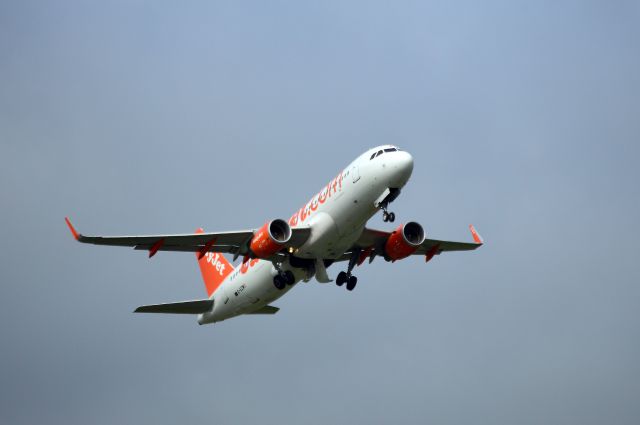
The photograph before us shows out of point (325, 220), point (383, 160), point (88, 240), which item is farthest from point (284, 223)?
point (88, 240)

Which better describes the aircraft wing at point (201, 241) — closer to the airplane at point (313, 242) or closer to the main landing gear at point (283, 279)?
the airplane at point (313, 242)

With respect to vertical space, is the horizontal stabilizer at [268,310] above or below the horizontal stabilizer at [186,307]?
above

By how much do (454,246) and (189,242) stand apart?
1548 centimetres

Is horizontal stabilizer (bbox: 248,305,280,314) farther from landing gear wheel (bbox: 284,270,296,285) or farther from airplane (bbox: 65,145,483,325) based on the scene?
landing gear wheel (bbox: 284,270,296,285)

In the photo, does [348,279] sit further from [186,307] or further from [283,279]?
[186,307]

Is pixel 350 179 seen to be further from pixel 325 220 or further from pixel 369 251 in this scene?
pixel 369 251

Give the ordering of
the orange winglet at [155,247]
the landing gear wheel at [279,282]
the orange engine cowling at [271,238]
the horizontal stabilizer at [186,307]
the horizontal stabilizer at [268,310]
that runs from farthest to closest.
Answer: the horizontal stabilizer at [268,310] → the horizontal stabilizer at [186,307] → the landing gear wheel at [279,282] → the orange winglet at [155,247] → the orange engine cowling at [271,238]

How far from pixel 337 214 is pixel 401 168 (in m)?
3.99

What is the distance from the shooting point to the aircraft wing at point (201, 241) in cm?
4772

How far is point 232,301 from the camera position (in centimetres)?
5388

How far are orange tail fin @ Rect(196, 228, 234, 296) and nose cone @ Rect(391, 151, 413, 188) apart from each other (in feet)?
52.4

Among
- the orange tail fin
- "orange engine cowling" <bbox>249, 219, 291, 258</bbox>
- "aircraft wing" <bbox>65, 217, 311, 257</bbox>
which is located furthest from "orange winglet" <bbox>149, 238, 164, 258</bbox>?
the orange tail fin

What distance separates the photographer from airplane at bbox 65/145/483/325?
45.4m

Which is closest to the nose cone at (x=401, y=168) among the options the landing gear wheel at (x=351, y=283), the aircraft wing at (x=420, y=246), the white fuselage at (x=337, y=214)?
the white fuselage at (x=337, y=214)
